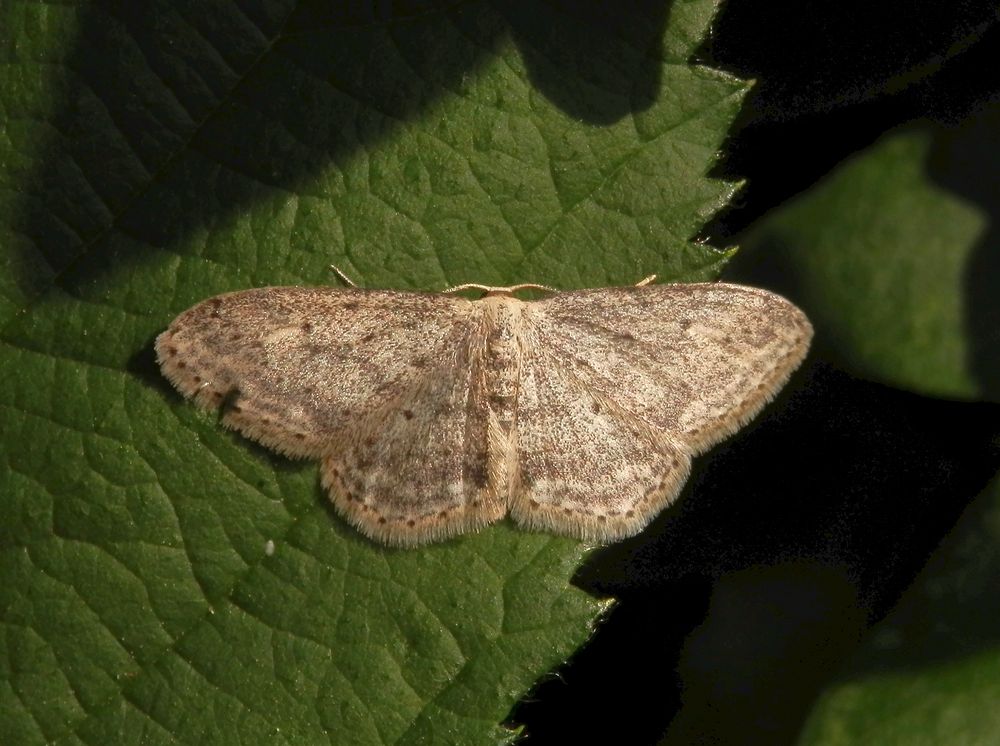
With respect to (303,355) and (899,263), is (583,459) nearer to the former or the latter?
(303,355)

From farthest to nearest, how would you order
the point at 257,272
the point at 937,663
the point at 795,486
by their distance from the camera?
the point at 795,486 < the point at 257,272 < the point at 937,663

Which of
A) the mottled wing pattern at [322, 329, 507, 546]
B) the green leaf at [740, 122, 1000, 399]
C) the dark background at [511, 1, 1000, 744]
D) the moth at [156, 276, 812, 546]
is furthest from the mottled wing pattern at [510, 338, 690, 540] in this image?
the green leaf at [740, 122, 1000, 399]

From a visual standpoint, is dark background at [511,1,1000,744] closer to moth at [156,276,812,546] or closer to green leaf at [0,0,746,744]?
moth at [156,276,812,546]

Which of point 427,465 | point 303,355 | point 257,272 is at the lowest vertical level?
point 427,465

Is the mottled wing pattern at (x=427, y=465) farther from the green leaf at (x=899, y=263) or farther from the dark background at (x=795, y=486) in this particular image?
the green leaf at (x=899, y=263)

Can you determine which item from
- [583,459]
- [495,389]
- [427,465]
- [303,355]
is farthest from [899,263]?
[303,355]
